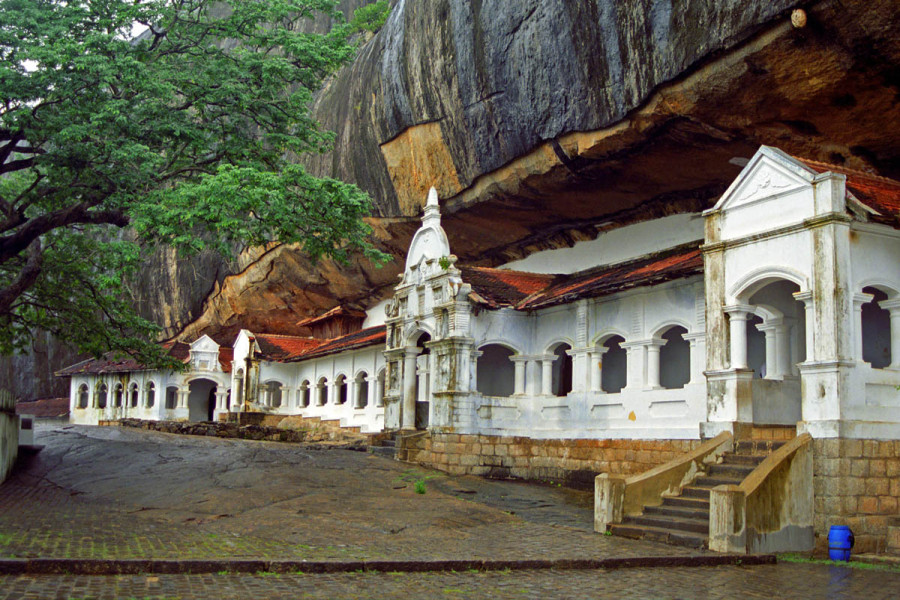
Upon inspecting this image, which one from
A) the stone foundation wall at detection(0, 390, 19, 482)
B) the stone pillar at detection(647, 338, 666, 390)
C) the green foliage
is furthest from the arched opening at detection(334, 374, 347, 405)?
the stone pillar at detection(647, 338, 666, 390)

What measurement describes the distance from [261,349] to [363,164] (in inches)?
447

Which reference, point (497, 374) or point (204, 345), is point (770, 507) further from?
point (204, 345)

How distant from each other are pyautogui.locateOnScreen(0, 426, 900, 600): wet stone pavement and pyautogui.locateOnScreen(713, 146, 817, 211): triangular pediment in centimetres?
571

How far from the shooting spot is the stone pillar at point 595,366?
2011 centimetres

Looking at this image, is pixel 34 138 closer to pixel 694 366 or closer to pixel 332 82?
pixel 694 366

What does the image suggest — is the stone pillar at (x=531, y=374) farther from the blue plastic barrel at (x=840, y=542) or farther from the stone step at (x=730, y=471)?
the blue plastic barrel at (x=840, y=542)

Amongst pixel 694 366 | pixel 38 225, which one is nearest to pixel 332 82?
pixel 38 225

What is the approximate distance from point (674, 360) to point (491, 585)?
12258 millimetres

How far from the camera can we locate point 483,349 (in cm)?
2392

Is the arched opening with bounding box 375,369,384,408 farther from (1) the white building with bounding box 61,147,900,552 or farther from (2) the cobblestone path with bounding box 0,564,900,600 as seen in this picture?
(2) the cobblestone path with bounding box 0,564,900,600

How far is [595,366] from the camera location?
20234 millimetres

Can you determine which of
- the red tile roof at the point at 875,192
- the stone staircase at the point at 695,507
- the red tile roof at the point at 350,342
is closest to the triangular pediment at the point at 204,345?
the red tile roof at the point at 350,342

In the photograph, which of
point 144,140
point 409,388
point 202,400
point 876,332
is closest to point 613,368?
point 409,388

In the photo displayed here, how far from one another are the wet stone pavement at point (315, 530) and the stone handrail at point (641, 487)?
516 millimetres
